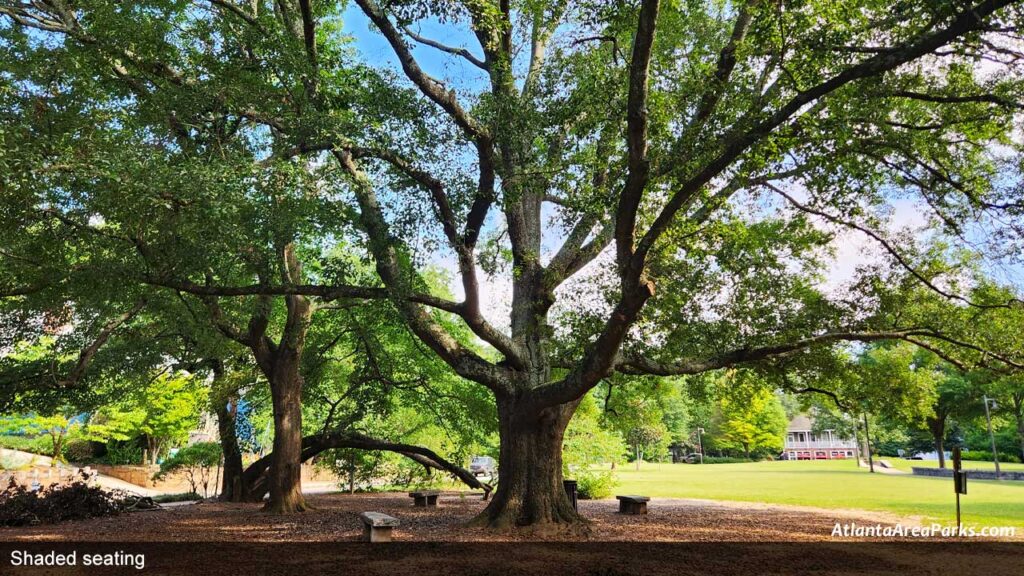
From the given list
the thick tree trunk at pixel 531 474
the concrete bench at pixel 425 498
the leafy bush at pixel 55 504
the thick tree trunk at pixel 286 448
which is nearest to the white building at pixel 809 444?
the concrete bench at pixel 425 498

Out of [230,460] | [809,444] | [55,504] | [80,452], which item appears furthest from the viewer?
[809,444]

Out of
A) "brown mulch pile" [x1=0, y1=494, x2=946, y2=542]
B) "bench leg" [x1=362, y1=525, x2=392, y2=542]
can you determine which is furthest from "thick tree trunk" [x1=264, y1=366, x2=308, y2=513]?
"bench leg" [x1=362, y1=525, x2=392, y2=542]

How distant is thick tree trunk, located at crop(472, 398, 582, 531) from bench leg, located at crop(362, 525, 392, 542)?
1.71 meters

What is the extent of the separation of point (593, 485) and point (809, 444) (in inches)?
2792

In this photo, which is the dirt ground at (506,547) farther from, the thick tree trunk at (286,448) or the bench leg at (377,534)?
the thick tree trunk at (286,448)

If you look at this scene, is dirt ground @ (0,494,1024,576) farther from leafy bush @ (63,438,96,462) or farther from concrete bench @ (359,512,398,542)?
leafy bush @ (63,438,96,462)

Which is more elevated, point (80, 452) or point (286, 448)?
point (286, 448)

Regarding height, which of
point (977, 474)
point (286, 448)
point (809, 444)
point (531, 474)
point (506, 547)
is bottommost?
point (809, 444)

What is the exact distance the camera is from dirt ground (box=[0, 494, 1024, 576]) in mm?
6012

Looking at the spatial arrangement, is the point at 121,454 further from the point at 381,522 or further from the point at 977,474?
the point at 977,474

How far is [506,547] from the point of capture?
7441 mm

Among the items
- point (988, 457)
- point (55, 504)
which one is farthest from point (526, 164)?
point (988, 457)

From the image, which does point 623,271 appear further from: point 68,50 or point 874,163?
point 68,50

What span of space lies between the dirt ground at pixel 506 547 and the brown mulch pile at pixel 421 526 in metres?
0.03
